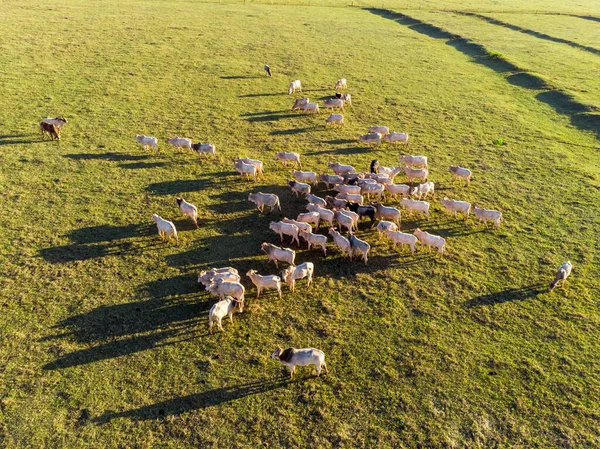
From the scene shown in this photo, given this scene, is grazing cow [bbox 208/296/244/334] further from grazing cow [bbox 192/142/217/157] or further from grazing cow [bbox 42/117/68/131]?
grazing cow [bbox 42/117/68/131]

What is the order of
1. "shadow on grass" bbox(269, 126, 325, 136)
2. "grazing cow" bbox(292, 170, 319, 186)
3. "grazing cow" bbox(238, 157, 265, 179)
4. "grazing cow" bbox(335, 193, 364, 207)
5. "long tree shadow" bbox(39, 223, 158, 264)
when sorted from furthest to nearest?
1. "shadow on grass" bbox(269, 126, 325, 136)
2. "grazing cow" bbox(238, 157, 265, 179)
3. "grazing cow" bbox(292, 170, 319, 186)
4. "grazing cow" bbox(335, 193, 364, 207)
5. "long tree shadow" bbox(39, 223, 158, 264)

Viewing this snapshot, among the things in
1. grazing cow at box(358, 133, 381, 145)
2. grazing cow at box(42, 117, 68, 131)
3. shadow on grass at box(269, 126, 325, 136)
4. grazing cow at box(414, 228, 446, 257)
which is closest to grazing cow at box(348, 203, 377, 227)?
grazing cow at box(414, 228, 446, 257)

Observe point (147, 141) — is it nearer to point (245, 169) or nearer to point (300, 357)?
point (245, 169)

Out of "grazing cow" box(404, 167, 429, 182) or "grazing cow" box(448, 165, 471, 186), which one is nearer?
"grazing cow" box(404, 167, 429, 182)

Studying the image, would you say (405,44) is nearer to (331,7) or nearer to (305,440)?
(331,7)

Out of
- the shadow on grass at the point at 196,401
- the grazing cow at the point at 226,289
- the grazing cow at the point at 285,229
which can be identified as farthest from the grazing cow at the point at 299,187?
the shadow on grass at the point at 196,401

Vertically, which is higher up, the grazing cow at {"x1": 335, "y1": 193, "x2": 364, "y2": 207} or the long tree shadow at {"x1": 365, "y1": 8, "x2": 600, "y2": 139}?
the long tree shadow at {"x1": 365, "y1": 8, "x2": 600, "y2": 139}

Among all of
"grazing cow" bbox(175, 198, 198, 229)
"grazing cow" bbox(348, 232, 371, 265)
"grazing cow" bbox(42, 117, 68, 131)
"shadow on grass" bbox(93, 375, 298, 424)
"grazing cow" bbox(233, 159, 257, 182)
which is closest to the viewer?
"shadow on grass" bbox(93, 375, 298, 424)
